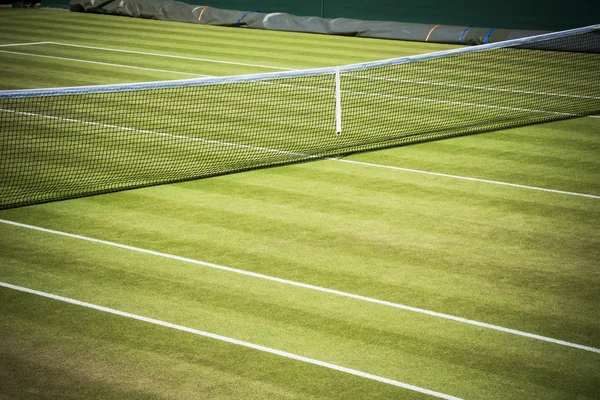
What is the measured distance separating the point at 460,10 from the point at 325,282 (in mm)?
21373

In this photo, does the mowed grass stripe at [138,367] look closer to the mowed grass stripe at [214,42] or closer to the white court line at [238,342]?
the white court line at [238,342]

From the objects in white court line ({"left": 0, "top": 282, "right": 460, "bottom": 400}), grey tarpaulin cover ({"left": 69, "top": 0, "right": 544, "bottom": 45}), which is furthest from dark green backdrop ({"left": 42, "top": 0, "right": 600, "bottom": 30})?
white court line ({"left": 0, "top": 282, "right": 460, "bottom": 400})

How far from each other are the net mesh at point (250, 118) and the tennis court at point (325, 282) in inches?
24.7

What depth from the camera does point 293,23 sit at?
2969 cm

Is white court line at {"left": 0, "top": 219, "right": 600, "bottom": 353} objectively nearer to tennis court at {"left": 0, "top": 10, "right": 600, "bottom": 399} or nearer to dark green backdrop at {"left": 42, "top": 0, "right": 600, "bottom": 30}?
tennis court at {"left": 0, "top": 10, "right": 600, "bottom": 399}

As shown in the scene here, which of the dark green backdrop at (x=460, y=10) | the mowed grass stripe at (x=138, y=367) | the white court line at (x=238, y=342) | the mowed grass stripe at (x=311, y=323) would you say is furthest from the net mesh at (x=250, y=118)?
the dark green backdrop at (x=460, y=10)

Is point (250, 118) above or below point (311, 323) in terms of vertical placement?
above

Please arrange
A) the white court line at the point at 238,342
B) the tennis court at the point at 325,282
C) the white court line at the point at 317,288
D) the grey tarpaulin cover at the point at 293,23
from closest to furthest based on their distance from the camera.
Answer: the white court line at the point at 238,342 < the tennis court at the point at 325,282 < the white court line at the point at 317,288 < the grey tarpaulin cover at the point at 293,23

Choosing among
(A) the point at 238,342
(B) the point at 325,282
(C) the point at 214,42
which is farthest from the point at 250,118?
(C) the point at 214,42

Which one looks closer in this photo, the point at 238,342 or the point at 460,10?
the point at 238,342

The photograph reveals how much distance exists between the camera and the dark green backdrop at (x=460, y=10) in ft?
84.9

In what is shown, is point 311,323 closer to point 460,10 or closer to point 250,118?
point 250,118

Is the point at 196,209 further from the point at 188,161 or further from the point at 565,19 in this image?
the point at 565,19

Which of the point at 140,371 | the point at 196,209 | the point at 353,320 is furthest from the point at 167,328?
the point at 196,209
